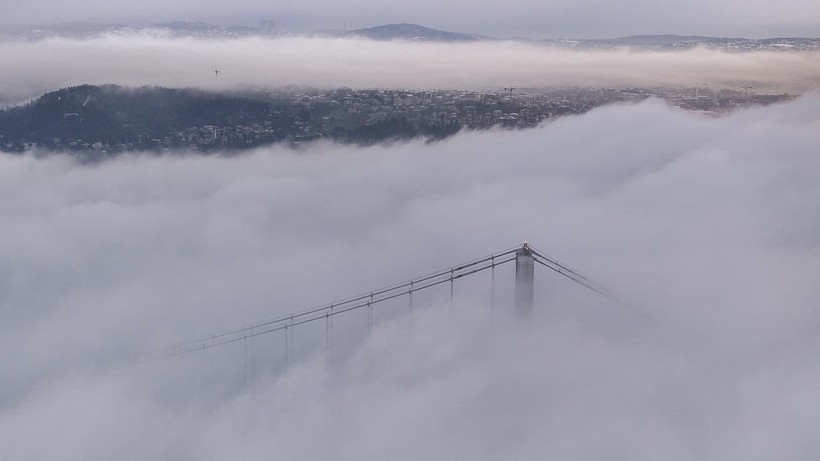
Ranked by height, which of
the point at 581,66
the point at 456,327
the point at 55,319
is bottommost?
the point at 55,319

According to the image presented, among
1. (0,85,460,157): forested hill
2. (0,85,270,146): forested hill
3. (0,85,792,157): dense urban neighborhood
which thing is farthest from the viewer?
(0,85,270,146): forested hill

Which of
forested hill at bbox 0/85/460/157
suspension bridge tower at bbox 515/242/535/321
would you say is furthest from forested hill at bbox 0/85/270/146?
suspension bridge tower at bbox 515/242/535/321

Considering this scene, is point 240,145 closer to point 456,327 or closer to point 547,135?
point 547,135

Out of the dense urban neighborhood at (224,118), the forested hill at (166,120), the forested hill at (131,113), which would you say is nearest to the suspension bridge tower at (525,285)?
the dense urban neighborhood at (224,118)

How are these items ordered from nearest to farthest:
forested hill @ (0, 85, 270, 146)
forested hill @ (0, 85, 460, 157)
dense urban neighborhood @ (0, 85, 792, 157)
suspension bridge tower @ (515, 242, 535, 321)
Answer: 1. suspension bridge tower @ (515, 242, 535, 321)
2. dense urban neighborhood @ (0, 85, 792, 157)
3. forested hill @ (0, 85, 460, 157)
4. forested hill @ (0, 85, 270, 146)

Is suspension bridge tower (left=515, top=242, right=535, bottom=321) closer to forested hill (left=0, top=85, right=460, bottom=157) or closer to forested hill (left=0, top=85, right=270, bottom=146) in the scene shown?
forested hill (left=0, top=85, right=460, bottom=157)

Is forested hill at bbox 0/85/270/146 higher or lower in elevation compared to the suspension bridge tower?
higher

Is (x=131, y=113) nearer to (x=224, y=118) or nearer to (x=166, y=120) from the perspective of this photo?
(x=166, y=120)

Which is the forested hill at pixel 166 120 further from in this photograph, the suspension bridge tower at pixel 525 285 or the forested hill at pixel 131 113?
the suspension bridge tower at pixel 525 285

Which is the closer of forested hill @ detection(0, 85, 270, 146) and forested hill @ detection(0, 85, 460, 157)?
forested hill @ detection(0, 85, 460, 157)

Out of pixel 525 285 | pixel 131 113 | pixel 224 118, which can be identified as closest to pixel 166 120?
pixel 131 113

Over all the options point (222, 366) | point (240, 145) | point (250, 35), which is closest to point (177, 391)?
point (222, 366)
